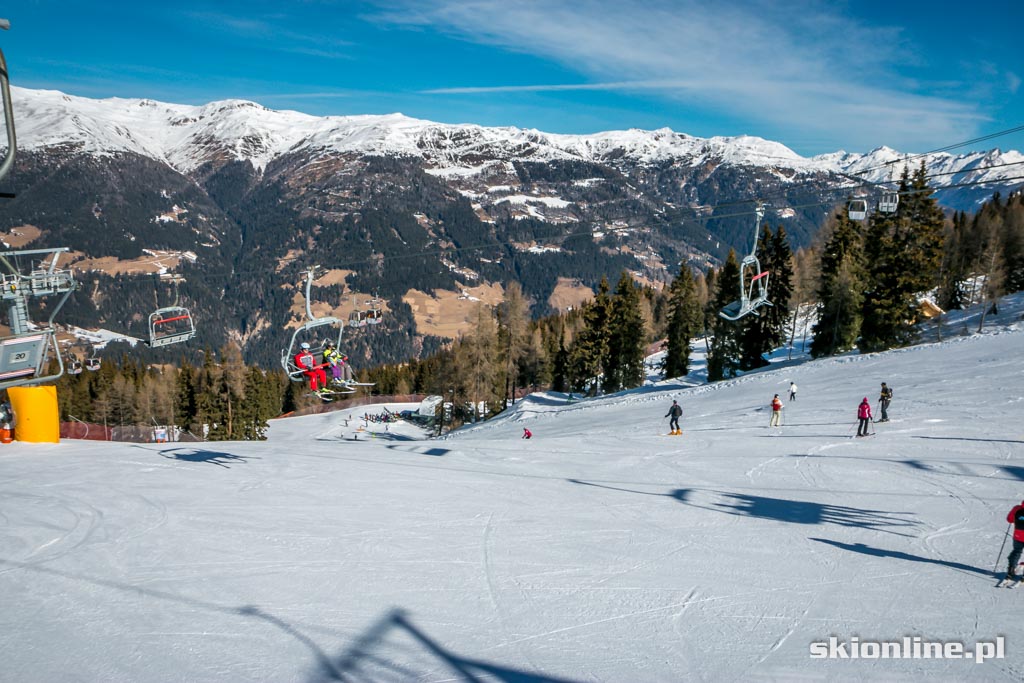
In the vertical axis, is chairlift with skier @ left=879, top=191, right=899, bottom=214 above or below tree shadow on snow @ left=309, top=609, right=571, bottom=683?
above

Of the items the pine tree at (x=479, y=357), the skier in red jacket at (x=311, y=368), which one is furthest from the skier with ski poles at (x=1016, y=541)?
the pine tree at (x=479, y=357)

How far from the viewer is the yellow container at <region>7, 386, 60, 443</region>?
83.9 feet

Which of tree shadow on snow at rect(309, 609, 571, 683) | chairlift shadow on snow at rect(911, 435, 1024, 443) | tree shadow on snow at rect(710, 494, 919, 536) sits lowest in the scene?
tree shadow on snow at rect(309, 609, 571, 683)

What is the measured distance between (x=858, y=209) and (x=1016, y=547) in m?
15.9

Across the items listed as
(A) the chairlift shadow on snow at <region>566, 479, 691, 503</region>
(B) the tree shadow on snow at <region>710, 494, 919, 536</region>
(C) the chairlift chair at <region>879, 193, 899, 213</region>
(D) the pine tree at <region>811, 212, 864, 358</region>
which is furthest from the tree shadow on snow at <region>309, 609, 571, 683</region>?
(D) the pine tree at <region>811, 212, 864, 358</region>

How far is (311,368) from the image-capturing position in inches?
761

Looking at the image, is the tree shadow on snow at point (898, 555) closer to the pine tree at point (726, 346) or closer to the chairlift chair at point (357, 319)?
the chairlift chair at point (357, 319)

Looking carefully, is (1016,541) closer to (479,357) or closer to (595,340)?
(479,357)

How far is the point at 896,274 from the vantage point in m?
45.2

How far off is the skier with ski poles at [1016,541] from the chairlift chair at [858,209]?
14043 mm

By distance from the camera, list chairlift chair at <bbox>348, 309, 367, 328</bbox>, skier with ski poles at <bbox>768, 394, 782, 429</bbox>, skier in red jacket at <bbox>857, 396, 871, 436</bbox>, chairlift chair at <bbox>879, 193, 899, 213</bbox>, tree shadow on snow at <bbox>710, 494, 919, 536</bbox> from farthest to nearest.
Result: skier with ski poles at <bbox>768, 394, 782, 429</bbox> < skier in red jacket at <bbox>857, 396, 871, 436</bbox> < chairlift chair at <bbox>879, 193, 899, 213</bbox> < chairlift chair at <bbox>348, 309, 367, 328</bbox> < tree shadow on snow at <bbox>710, 494, 919, 536</bbox>

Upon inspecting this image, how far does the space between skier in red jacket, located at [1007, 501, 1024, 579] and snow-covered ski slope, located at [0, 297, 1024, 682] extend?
0.37m

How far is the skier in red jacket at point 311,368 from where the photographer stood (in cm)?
1917

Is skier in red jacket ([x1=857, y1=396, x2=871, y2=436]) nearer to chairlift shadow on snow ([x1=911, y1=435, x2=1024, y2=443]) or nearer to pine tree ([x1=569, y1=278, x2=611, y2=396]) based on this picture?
chairlift shadow on snow ([x1=911, y1=435, x2=1024, y2=443])
